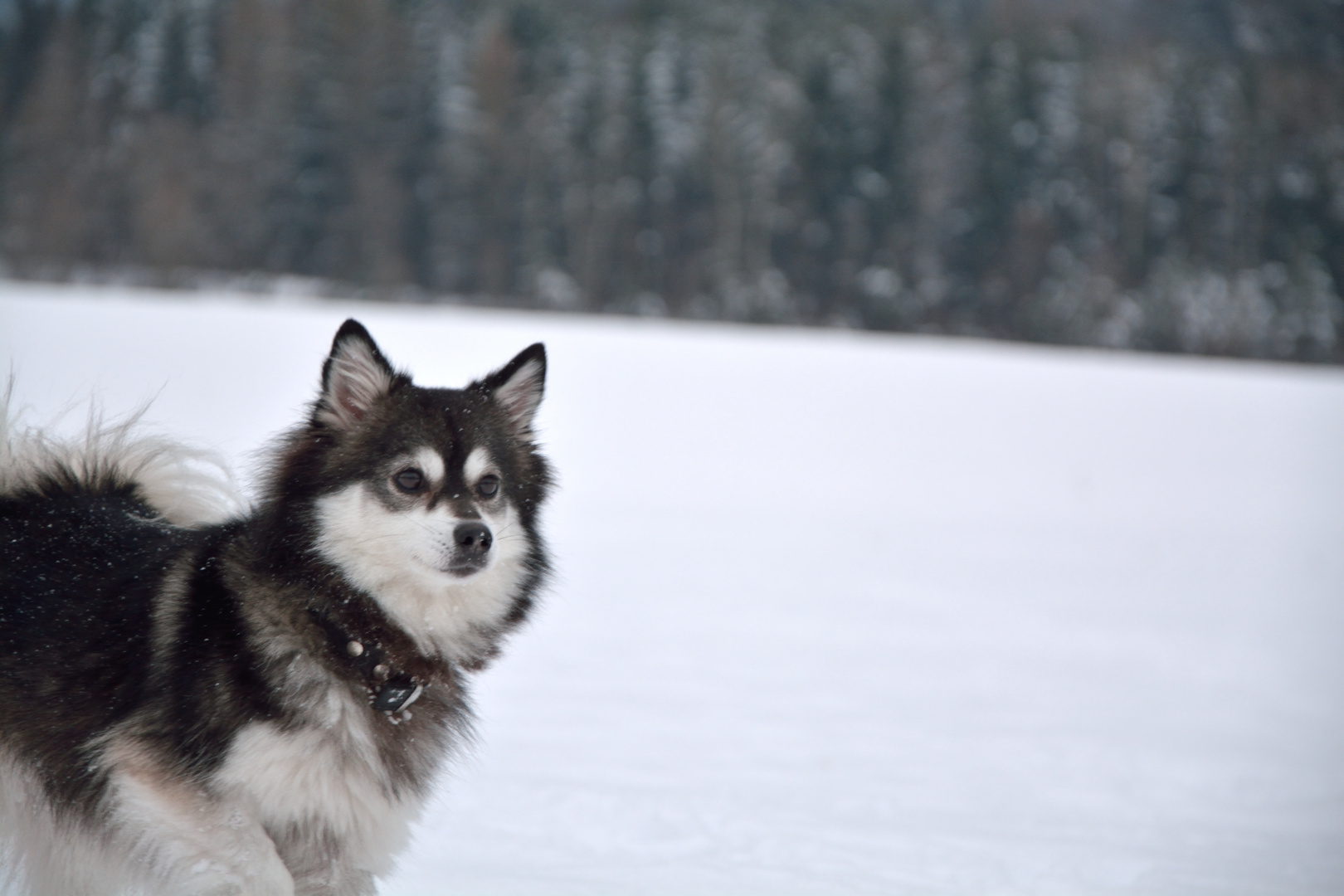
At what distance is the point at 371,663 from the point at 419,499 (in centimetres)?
35

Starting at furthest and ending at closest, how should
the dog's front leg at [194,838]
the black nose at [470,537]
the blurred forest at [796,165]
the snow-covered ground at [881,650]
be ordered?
the blurred forest at [796,165], the snow-covered ground at [881,650], the black nose at [470,537], the dog's front leg at [194,838]

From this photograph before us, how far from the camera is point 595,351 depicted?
1819 centimetres

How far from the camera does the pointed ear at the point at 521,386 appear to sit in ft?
9.39

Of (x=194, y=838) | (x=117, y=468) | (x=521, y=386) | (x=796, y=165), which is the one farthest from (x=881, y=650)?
(x=796, y=165)

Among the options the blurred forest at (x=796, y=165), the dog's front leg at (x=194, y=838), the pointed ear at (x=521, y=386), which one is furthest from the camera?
the blurred forest at (x=796, y=165)

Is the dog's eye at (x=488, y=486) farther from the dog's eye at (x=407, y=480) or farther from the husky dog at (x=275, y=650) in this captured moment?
the dog's eye at (x=407, y=480)

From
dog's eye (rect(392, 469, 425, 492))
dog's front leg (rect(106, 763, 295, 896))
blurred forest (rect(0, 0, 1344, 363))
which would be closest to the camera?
dog's front leg (rect(106, 763, 295, 896))

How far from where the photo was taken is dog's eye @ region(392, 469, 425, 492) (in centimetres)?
257

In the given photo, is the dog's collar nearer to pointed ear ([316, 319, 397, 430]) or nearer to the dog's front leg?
the dog's front leg

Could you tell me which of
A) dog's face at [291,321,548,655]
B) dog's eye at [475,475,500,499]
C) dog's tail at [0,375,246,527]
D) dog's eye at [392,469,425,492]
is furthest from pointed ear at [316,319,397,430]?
dog's tail at [0,375,246,527]

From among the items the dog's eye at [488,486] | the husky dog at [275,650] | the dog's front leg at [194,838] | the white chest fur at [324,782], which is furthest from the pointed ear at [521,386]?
the dog's front leg at [194,838]

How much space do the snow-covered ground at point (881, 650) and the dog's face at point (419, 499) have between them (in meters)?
0.52

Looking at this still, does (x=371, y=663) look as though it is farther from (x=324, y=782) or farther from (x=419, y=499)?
(x=419, y=499)

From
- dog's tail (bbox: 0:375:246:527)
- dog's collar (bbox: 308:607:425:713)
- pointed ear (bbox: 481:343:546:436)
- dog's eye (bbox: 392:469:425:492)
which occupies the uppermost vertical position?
pointed ear (bbox: 481:343:546:436)
